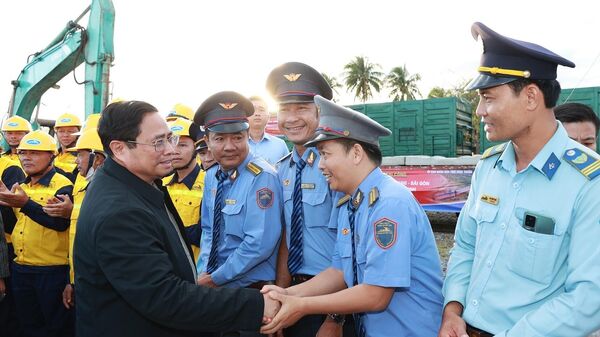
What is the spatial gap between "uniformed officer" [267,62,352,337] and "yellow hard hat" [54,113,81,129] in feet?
13.7

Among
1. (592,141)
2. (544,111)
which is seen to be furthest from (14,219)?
(592,141)

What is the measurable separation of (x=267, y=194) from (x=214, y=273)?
1.98 ft

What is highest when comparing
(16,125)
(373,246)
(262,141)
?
(16,125)

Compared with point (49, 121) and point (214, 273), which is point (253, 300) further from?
point (49, 121)

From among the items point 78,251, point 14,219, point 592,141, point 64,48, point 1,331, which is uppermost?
point 64,48

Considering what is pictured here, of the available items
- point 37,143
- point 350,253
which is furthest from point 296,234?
point 37,143

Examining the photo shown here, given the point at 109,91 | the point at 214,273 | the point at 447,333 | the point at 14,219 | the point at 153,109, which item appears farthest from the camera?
the point at 109,91

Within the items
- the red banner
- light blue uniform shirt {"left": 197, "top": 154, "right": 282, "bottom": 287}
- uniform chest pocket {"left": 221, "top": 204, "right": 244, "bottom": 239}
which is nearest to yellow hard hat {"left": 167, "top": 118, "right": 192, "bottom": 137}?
light blue uniform shirt {"left": 197, "top": 154, "right": 282, "bottom": 287}

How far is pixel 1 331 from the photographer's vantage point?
465 centimetres

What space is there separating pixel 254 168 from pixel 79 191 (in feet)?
6.42

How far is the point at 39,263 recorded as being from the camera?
13.5 feet

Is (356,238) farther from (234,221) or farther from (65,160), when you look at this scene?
(65,160)

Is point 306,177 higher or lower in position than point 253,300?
higher

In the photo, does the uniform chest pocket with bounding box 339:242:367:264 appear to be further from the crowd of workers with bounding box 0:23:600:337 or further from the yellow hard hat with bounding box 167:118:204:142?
the yellow hard hat with bounding box 167:118:204:142
